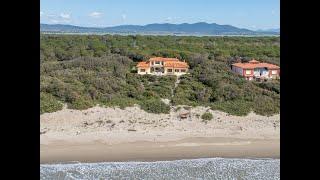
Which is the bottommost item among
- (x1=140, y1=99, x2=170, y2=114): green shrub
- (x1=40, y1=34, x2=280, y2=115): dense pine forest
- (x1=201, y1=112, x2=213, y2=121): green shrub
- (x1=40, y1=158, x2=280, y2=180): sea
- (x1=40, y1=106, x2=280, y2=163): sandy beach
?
(x1=40, y1=158, x2=280, y2=180): sea

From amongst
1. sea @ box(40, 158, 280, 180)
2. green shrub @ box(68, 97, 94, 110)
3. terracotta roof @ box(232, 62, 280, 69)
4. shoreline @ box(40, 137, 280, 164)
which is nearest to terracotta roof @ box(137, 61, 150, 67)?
terracotta roof @ box(232, 62, 280, 69)

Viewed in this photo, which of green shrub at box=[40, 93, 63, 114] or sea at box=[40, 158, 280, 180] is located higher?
green shrub at box=[40, 93, 63, 114]

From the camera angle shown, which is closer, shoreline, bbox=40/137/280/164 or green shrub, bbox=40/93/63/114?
shoreline, bbox=40/137/280/164

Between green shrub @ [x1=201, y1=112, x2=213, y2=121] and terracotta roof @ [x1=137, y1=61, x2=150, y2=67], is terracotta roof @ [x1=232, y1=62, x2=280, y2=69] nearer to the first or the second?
terracotta roof @ [x1=137, y1=61, x2=150, y2=67]

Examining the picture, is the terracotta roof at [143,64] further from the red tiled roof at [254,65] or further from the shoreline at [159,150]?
the shoreline at [159,150]

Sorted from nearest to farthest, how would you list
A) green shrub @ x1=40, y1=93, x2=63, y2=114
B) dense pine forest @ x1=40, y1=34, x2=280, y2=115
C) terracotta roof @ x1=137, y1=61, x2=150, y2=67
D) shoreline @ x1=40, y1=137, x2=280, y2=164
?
shoreline @ x1=40, y1=137, x2=280, y2=164 < green shrub @ x1=40, y1=93, x2=63, y2=114 < dense pine forest @ x1=40, y1=34, x2=280, y2=115 < terracotta roof @ x1=137, y1=61, x2=150, y2=67

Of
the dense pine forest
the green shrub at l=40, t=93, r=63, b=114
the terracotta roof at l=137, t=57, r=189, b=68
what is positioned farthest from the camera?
the terracotta roof at l=137, t=57, r=189, b=68
